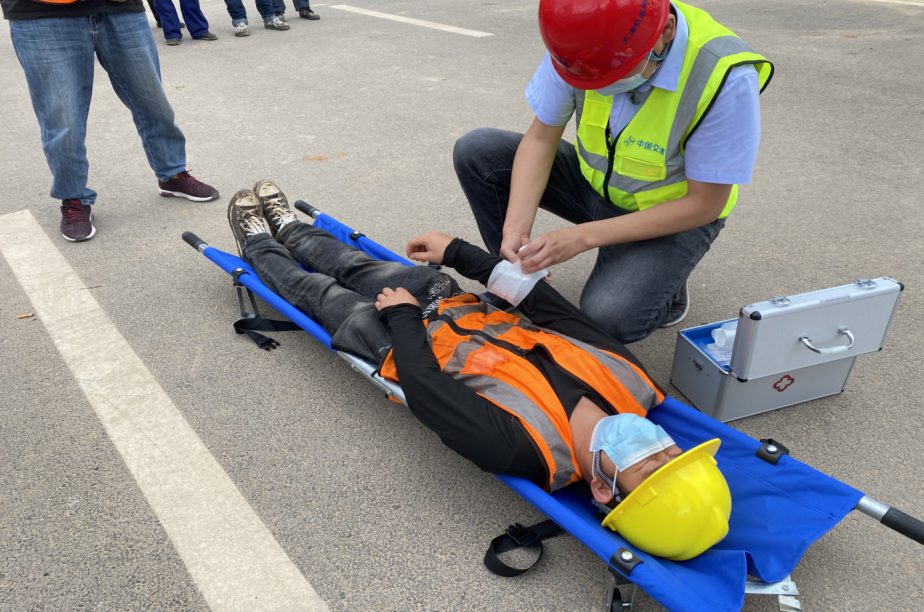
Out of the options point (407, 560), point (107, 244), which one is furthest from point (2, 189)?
point (407, 560)

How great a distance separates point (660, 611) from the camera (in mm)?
1690

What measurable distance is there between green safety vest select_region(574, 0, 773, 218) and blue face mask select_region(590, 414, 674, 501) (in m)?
0.85

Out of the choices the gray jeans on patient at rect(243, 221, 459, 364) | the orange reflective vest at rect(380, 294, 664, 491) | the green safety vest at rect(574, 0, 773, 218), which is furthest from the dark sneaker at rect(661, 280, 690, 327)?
the gray jeans on patient at rect(243, 221, 459, 364)

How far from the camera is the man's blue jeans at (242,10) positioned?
7.67m

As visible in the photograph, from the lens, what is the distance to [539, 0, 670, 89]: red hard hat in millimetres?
1729

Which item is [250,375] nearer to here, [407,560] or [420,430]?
[420,430]

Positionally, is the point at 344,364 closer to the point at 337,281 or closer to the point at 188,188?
the point at 337,281

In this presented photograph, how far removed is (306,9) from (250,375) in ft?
24.2

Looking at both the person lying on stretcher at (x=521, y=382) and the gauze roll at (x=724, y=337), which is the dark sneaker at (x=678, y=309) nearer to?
the gauze roll at (x=724, y=337)

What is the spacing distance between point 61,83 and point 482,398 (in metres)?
2.87

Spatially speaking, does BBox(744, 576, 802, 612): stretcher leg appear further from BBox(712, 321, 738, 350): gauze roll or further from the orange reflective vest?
BBox(712, 321, 738, 350): gauze roll

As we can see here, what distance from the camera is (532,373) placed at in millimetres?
1995

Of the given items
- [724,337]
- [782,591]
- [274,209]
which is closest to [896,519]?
[782,591]

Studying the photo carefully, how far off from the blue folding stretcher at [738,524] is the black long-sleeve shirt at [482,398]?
0.25 ft
